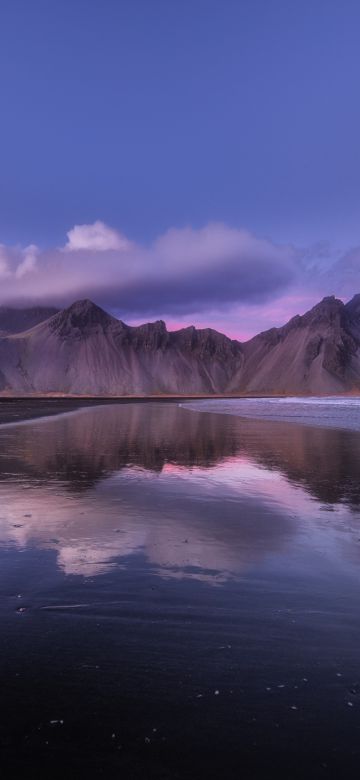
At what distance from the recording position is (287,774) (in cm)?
313

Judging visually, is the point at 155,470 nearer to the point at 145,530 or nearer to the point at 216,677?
the point at 145,530

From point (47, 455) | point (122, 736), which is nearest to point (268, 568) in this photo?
point (122, 736)

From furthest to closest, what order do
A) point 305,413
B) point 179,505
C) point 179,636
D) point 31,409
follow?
point 31,409 → point 305,413 → point 179,505 → point 179,636

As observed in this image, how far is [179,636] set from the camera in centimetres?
491

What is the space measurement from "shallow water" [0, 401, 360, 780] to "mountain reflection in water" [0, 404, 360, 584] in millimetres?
60

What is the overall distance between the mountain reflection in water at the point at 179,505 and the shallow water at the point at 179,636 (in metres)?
0.06

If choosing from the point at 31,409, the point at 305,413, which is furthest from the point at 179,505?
the point at 31,409

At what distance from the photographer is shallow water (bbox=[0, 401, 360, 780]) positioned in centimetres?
334

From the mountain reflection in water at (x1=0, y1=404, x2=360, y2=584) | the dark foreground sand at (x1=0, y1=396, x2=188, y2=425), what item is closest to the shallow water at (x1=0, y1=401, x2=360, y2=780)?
the mountain reflection in water at (x1=0, y1=404, x2=360, y2=584)

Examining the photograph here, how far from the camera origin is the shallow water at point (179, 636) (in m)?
3.34

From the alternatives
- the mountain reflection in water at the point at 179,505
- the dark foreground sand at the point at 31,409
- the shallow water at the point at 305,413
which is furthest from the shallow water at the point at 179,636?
the dark foreground sand at the point at 31,409

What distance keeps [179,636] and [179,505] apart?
20.4ft

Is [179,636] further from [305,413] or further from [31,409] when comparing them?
[31,409]

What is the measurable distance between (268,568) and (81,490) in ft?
21.6
